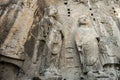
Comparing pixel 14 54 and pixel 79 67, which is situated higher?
pixel 14 54

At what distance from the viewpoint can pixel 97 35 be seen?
19.0 ft

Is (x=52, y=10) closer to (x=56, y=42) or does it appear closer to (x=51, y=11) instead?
(x=51, y=11)

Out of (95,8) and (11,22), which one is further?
(95,8)

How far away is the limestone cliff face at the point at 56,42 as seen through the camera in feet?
17.7

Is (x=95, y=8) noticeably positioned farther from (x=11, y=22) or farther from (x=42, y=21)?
(x=11, y=22)

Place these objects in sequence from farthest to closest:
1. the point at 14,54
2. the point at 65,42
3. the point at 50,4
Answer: the point at 50,4
the point at 65,42
the point at 14,54

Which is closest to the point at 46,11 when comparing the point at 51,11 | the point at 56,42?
the point at 51,11

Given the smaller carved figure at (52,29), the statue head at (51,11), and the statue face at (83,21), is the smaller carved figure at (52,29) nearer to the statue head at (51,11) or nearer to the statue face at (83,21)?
Answer: the statue head at (51,11)

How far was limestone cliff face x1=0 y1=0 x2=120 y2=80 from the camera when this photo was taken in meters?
5.40

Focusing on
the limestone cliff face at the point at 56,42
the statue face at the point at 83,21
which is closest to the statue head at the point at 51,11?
Answer: the limestone cliff face at the point at 56,42

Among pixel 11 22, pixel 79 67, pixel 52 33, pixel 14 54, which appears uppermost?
pixel 11 22

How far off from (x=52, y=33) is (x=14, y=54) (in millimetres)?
1056

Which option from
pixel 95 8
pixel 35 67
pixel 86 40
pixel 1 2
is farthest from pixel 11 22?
pixel 95 8

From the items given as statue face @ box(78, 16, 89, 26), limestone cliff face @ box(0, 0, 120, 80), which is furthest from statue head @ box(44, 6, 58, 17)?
statue face @ box(78, 16, 89, 26)
